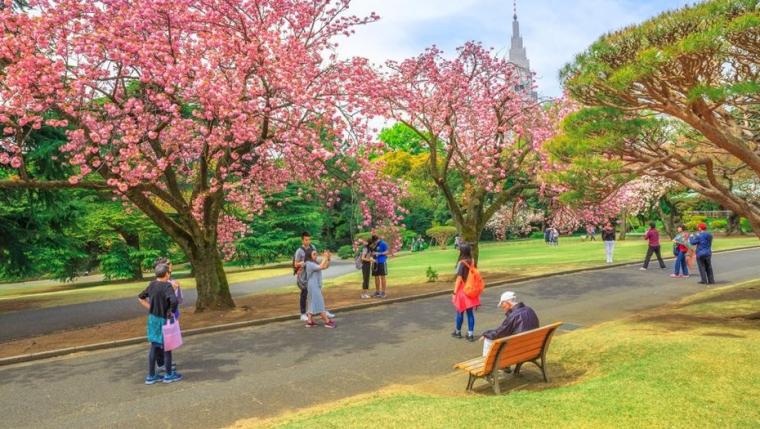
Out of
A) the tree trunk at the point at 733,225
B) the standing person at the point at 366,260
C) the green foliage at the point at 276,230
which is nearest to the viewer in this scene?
the standing person at the point at 366,260

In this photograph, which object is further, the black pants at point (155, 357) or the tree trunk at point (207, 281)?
the tree trunk at point (207, 281)

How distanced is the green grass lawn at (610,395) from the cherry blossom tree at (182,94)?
652 cm

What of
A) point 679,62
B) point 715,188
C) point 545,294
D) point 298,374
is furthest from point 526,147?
point 298,374

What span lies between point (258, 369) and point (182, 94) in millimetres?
6720

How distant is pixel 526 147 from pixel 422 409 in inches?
583

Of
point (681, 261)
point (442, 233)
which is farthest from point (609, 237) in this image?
point (442, 233)

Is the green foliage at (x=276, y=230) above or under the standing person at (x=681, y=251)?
above

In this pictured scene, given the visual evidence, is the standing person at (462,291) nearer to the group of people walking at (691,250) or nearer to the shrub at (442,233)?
the group of people walking at (691,250)

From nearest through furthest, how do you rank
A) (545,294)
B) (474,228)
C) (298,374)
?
1. (298,374)
2. (545,294)
3. (474,228)

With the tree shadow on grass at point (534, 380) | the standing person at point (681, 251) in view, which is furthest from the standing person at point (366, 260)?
the standing person at point (681, 251)

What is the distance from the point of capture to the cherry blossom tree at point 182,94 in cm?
991

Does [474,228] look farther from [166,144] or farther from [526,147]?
[166,144]

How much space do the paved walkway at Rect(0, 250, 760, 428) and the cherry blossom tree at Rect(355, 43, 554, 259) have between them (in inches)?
236

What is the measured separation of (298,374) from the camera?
7.61 m
